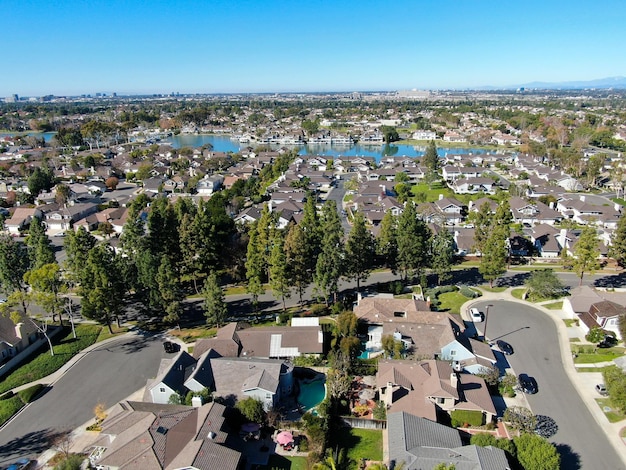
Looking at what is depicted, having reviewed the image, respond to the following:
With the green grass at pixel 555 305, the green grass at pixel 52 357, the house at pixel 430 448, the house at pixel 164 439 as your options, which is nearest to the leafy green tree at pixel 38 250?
the green grass at pixel 52 357

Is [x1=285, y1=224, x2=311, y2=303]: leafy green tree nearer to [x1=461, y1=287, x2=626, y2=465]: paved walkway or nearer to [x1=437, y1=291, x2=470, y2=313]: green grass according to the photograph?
[x1=437, y1=291, x2=470, y2=313]: green grass

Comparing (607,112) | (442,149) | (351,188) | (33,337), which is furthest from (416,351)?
(607,112)

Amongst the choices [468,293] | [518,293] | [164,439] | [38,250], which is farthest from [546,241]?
[38,250]

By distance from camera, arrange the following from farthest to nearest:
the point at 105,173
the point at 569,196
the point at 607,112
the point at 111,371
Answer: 1. the point at 607,112
2. the point at 105,173
3. the point at 569,196
4. the point at 111,371

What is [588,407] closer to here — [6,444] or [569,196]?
[6,444]

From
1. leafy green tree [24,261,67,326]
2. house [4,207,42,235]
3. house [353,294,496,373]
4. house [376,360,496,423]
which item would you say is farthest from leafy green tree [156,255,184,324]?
house [4,207,42,235]

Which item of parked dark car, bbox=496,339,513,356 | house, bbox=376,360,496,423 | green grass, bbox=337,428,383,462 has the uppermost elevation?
house, bbox=376,360,496,423
